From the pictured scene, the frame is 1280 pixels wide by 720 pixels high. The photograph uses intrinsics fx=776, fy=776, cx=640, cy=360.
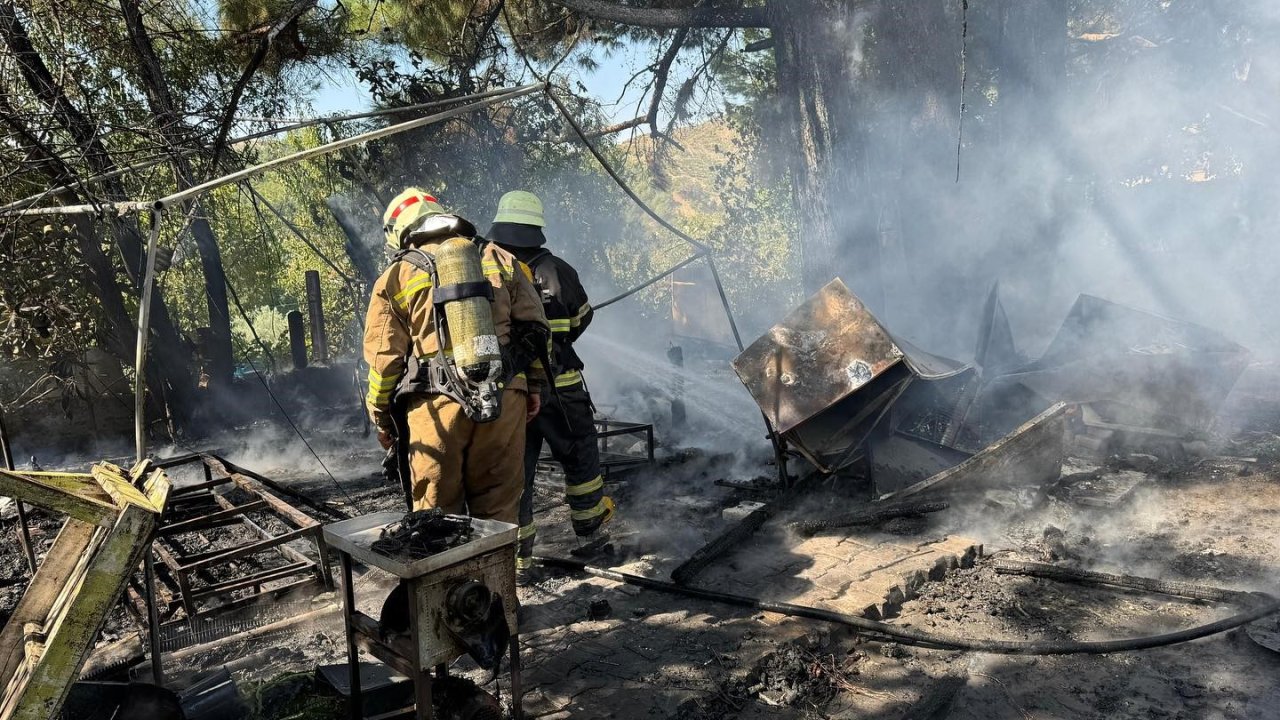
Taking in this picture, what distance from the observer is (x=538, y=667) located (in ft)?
11.6

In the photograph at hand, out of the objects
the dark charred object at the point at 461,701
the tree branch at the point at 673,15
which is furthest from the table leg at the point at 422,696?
the tree branch at the point at 673,15

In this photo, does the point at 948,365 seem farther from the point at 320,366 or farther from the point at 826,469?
the point at 320,366

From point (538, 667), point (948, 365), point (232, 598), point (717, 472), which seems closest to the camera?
point (538, 667)

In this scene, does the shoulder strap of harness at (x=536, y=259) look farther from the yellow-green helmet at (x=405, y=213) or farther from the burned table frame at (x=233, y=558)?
the burned table frame at (x=233, y=558)

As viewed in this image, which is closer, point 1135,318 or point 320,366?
point 1135,318

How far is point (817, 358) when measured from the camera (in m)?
5.55

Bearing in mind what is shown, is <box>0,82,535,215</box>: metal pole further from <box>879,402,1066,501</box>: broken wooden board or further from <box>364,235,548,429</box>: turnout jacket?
<box>879,402,1066,501</box>: broken wooden board

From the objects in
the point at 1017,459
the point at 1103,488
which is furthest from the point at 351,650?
the point at 1103,488

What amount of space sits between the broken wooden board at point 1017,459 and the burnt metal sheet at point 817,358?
0.79 m

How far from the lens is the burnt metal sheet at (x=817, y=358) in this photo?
533 centimetres

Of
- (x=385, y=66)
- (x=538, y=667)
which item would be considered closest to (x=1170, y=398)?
(x=538, y=667)

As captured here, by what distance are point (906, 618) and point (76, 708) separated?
3.43m

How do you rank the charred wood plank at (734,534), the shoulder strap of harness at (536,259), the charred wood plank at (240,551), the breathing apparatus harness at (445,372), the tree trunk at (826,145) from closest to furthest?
the breathing apparatus harness at (445,372)
the charred wood plank at (240,551)
the charred wood plank at (734,534)
the shoulder strap of harness at (536,259)
the tree trunk at (826,145)

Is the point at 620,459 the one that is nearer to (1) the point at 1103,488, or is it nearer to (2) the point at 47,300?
(1) the point at 1103,488
